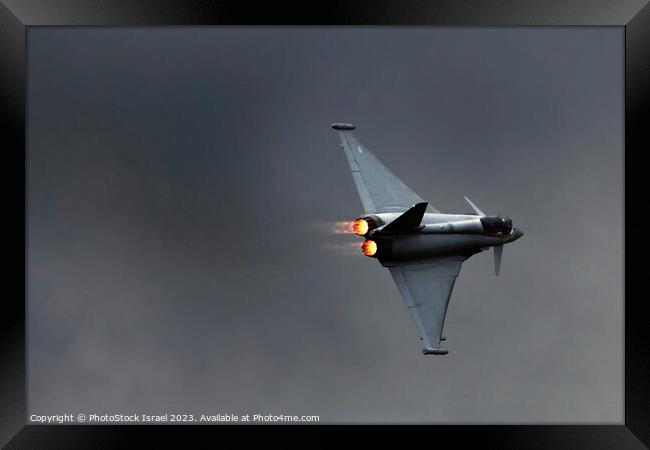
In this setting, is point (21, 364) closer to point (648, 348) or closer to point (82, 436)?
point (82, 436)

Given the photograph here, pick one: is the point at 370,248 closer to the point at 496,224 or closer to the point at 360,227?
the point at 360,227

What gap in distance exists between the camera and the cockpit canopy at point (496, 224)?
18889 mm

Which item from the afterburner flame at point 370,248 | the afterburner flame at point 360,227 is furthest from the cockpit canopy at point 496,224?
the afterburner flame at point 360,227

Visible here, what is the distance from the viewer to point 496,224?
19.0 m

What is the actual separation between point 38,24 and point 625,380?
660 inches

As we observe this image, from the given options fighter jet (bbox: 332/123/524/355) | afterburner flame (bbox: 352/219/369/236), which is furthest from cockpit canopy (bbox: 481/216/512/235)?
afterburner flame (bbox: 352/219/369/236)

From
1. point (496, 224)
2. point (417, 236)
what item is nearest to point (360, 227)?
point (417, 236)

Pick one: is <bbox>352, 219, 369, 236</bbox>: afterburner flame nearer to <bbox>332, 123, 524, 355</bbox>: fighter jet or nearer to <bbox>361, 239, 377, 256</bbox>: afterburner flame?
<bbox>332, 123, 524, 355</bbox>: fighter jet

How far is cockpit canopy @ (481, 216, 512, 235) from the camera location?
1889 cm

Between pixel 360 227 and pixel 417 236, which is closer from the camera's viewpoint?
pixel 360 227

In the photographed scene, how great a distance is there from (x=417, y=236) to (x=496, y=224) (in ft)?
10.1

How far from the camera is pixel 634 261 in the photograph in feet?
46.6

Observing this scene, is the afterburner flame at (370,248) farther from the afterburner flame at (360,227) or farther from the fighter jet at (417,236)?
the afterburner flame at (360,227)

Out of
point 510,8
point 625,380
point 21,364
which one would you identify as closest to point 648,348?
point 625,380
